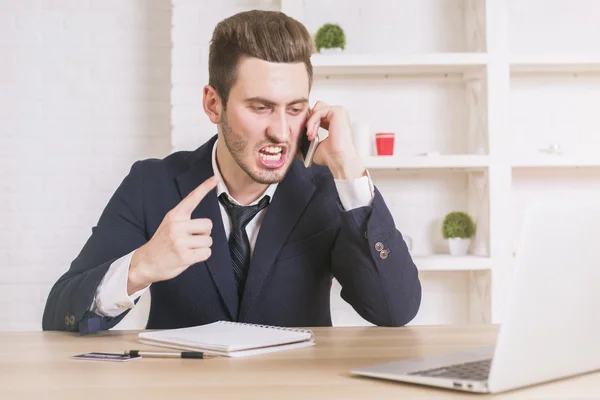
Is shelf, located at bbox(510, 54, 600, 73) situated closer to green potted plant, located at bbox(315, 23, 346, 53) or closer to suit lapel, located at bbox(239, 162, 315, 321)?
green potted plant, located at bbox(315, 23, 346, 53)

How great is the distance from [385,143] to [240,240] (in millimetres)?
1633

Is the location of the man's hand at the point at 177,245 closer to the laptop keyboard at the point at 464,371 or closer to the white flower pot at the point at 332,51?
the laptop keyboard at the point at 464,371

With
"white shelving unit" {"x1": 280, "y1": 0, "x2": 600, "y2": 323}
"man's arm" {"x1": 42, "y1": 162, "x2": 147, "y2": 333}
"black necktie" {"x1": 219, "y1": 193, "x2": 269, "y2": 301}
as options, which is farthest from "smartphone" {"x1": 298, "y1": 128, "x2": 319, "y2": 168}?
"white shelving unit" {"x1": 280, "y1": 0, "x2": 600, "y2": 323}

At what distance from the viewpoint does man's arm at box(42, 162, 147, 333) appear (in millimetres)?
1646

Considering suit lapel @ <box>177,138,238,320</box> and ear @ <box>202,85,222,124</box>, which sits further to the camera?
ear @ <box>202,85,222,124</box>

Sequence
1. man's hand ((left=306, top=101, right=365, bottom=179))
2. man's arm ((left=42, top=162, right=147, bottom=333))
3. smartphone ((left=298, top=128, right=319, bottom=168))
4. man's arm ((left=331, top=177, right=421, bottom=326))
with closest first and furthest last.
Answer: man's arm ((left=42, top=162, right=147, bottom=333)) < man's arm ((left=331, top=177, right=421, bottom=326)) < man's hand ((left=306, top=101, right=365, bottom=179)) < smartphone ((left=298, top=128, right=319, bottom=168))

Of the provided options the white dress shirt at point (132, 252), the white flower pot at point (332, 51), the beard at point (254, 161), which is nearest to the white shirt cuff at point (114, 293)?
the white dress shirt at point (132, 252)

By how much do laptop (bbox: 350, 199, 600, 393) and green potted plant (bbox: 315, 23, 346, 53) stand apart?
2.56 metres

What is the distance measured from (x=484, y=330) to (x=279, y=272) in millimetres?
589

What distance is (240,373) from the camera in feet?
3.78

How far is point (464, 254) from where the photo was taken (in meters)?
3.57

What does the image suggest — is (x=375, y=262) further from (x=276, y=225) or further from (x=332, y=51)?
(x=332, y=51)

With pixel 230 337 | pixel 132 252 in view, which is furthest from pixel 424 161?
pixel 230 337

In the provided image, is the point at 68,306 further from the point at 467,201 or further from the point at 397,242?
the point at 467,201
